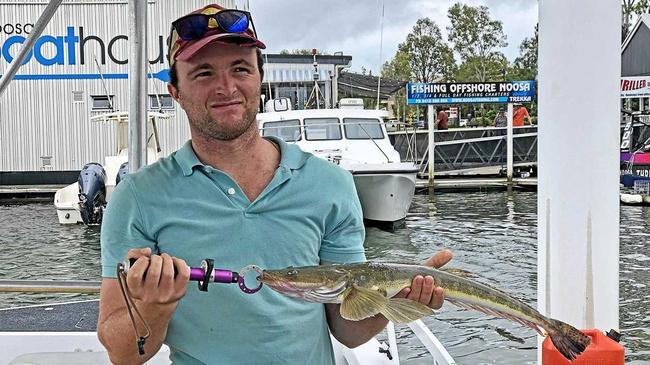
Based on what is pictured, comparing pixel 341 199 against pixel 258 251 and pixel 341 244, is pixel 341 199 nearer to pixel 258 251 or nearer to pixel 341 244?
pixel 341 244

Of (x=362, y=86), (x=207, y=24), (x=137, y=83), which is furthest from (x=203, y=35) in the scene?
(x=362, y=86)

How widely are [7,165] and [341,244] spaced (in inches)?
1016

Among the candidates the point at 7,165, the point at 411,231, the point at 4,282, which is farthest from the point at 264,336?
the point at 7,165

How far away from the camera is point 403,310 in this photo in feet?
5.95

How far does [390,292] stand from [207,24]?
0.86m

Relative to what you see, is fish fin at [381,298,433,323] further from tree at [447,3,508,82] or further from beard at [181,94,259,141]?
tree at [447,3,508,82]

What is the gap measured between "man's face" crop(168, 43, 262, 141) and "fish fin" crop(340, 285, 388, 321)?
21.6 inches

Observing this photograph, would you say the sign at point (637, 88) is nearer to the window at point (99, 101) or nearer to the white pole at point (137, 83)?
the window at point (99, 101)

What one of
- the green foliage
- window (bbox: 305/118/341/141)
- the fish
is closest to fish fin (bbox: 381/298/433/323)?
the fish

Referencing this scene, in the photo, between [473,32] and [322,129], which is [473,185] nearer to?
[322,129]

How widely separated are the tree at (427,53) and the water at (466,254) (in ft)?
110

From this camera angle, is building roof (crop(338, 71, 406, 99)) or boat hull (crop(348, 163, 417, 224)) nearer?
boat hull (crop(348, 163, 417, 224))

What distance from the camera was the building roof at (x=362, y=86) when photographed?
1083 inches

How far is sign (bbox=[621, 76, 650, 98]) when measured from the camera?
76.9ft
